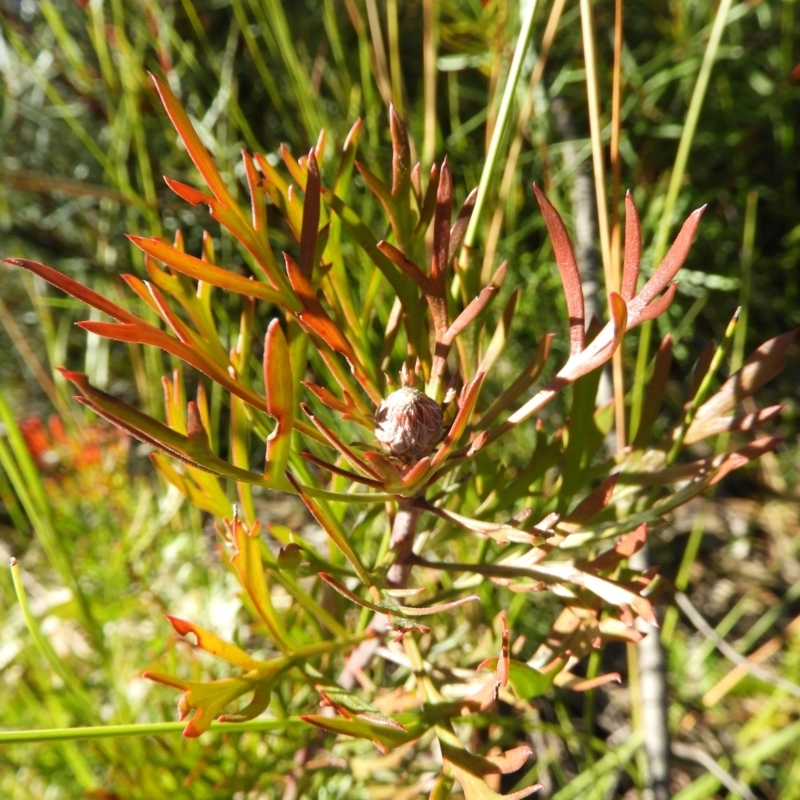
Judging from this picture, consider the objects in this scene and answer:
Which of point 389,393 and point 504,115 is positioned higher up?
point 504,115

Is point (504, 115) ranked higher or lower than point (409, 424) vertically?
higher

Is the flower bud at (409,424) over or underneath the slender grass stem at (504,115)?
underneath

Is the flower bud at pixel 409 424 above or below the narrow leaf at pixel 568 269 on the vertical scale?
below

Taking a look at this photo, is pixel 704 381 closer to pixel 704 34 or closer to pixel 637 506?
pixel 637 506

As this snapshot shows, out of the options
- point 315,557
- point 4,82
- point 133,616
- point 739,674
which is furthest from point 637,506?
point 4,82

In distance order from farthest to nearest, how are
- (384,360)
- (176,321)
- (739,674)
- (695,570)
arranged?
(695,570) < (739,674) < (384,360) < (176,321)
